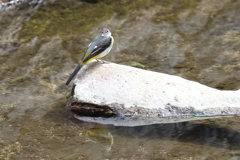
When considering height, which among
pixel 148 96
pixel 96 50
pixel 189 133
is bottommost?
pixel 189 133

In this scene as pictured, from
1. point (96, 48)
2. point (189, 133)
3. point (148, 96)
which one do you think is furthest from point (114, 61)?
point (189, 133)

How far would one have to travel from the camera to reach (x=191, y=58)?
7.99 meters

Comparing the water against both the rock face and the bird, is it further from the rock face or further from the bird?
the bird

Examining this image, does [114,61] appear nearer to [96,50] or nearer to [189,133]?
[96,50]

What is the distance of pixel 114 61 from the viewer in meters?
8.06

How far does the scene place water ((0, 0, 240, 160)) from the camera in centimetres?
482

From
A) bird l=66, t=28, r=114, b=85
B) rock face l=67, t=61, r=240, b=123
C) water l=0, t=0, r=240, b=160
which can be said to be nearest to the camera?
water l=0, t=0, r=240, b=160

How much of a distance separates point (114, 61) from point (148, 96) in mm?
2663

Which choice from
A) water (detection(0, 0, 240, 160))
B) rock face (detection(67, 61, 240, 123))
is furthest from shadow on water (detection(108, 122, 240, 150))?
rock face (detection(67, 61, 240, 123))

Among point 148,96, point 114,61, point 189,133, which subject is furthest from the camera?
point 114,61

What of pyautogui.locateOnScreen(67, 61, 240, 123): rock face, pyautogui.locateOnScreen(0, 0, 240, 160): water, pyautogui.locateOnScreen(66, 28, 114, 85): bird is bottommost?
pyautogui.locateOnScreen(0, 0, 240, 160): water

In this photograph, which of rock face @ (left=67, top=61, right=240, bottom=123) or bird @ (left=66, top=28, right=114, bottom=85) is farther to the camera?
bird @ (left=66, top=28, right=114, bottom=85)

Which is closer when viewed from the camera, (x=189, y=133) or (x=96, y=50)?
(x=189, y=133)

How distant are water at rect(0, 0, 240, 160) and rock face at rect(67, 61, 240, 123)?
8.3 inches
